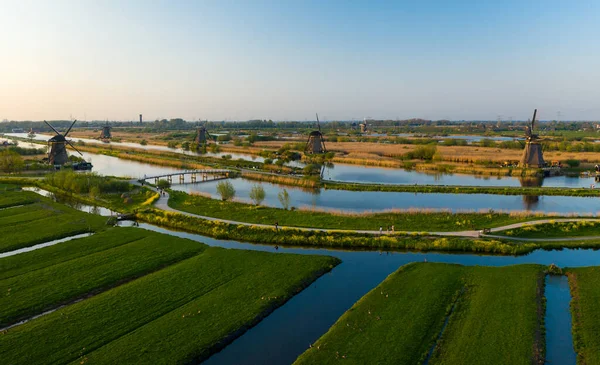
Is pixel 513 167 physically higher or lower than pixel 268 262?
higher

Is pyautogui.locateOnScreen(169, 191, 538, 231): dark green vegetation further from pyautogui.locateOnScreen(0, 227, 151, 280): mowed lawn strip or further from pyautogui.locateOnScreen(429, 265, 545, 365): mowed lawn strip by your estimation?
pyautogui.locateOnScreen(429, 265, 545, 365): mowed lawn strip

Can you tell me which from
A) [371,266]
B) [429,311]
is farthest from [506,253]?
[429,311]

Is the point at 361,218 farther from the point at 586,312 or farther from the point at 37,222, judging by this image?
the point at 37,222

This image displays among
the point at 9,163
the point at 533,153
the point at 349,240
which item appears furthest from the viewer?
the point at 533,153

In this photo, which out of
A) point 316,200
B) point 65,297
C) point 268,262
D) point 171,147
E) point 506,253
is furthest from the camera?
point 171,147

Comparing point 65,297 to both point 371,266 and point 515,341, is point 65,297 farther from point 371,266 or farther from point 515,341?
point 515,341

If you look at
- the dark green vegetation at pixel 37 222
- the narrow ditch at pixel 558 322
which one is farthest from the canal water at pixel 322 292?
the dark green vegetation at pixel 37 222

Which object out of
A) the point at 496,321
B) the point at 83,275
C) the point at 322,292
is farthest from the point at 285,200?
the point at 496,321
